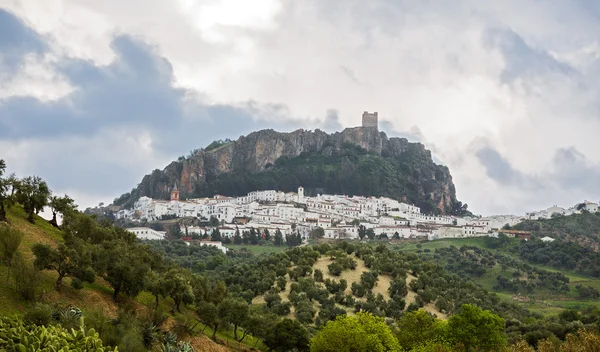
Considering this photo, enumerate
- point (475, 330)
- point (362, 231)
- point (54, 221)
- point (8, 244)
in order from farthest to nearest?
point (362, 231) → point (54, 221) → point (475, 330) → point (8, 244)

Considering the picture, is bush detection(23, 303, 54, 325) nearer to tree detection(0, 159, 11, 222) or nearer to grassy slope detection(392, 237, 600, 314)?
tree detection(0, 159, 11, 222)

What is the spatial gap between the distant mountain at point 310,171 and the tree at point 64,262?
140879mm

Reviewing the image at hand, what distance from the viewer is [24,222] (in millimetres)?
35500

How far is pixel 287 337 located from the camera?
36312 mm

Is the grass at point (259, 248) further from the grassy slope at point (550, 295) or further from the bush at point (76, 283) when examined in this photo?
the bush at point (76, 283)

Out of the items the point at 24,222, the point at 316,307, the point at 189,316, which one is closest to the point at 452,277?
the point at 316,307

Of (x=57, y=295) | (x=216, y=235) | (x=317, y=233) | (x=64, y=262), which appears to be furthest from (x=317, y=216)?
(x=57, y=295)

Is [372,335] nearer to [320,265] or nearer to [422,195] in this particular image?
[320,265]

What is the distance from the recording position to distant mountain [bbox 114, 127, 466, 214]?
174 m

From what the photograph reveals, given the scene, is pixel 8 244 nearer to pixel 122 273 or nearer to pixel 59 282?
pixel 59 282

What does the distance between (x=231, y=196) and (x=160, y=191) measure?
21706 mm

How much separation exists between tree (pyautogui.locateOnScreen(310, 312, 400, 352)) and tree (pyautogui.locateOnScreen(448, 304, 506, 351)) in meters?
3.95

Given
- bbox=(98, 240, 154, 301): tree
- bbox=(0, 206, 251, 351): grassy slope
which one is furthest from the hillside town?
bbox=(98, 240, 154, 301): tree

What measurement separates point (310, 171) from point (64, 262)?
150 meters
